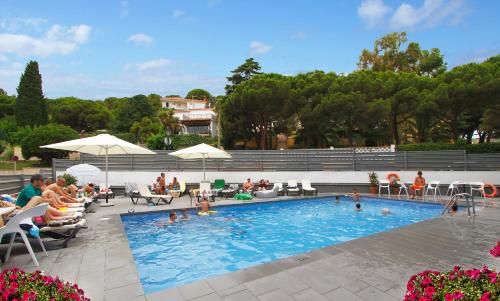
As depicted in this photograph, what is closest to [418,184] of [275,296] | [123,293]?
[275,296]

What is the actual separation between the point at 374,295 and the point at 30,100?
1946 inches

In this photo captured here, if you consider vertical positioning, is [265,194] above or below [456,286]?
below

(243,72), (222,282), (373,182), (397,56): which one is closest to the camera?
(222,282)

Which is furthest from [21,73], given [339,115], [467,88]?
[467,88]

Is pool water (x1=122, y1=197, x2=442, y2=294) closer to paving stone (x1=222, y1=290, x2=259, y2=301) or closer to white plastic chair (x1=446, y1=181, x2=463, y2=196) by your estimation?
paving stone (x1=222, y1=290, x2=259, y2=301)

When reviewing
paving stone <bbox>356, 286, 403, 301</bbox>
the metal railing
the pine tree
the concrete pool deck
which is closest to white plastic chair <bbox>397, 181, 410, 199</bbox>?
the metal railing

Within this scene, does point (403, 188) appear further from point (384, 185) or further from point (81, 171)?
point (81, 171)

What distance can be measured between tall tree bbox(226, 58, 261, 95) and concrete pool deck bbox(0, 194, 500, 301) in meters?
37.7

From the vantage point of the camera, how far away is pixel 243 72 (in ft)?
142

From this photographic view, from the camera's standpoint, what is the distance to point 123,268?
4.64 meters

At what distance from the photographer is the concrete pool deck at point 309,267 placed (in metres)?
3.73

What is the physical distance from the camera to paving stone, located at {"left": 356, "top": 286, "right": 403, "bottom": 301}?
11.7 feet

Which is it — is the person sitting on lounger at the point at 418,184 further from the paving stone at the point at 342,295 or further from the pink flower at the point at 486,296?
the pink flower at the point at 486,296

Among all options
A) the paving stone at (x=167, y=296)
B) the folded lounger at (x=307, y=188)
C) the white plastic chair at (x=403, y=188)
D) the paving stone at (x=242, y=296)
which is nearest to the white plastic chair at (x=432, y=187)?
the white plastic chair at (x=403, y=188)
